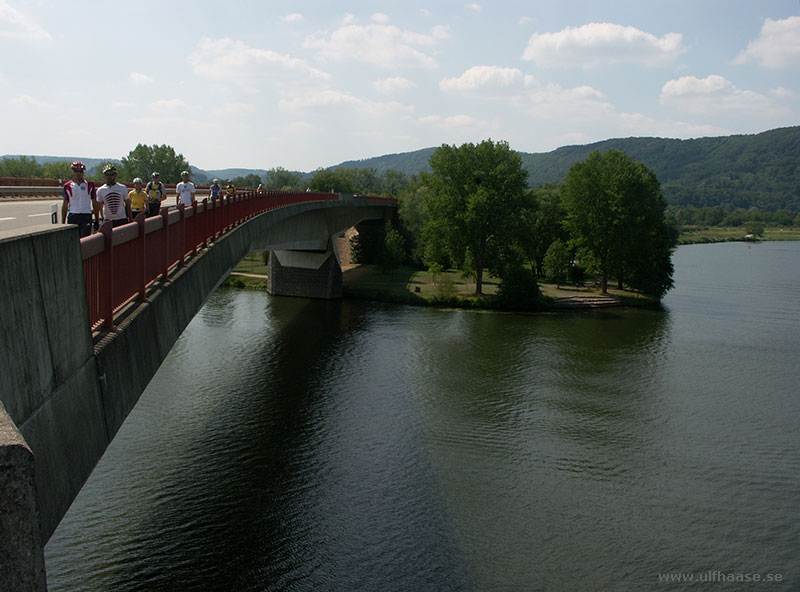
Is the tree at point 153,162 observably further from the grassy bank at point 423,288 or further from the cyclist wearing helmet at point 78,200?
the cyclist wearing helmet at point 78,200

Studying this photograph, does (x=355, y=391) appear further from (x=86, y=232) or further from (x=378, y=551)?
(x=86, y=232)

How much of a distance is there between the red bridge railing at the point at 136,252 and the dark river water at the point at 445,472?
6.50 meters

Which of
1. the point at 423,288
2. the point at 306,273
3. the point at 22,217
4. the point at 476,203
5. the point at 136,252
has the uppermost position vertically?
the point at 136,252

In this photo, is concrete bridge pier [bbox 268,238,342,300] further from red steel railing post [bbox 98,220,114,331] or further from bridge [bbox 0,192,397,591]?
red steel railing post [bbox 98,220,114,331]

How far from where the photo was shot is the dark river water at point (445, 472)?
14875 millimetres

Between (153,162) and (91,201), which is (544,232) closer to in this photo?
(91,201)

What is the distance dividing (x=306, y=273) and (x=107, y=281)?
148ft

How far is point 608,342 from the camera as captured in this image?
1532 inches

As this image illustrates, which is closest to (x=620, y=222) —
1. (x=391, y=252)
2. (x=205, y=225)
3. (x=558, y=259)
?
(x=558, y=259)

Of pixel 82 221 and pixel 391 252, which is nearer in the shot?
pixel 82 221

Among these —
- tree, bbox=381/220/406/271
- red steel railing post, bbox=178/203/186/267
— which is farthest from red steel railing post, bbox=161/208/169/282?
tree, bbox=381/220/406/271

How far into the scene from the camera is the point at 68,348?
6.54 m

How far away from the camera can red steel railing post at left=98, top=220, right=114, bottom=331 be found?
27.0 ft

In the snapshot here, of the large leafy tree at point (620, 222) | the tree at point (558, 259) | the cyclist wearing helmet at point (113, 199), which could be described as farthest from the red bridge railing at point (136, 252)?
the tree at point (558, 259)
